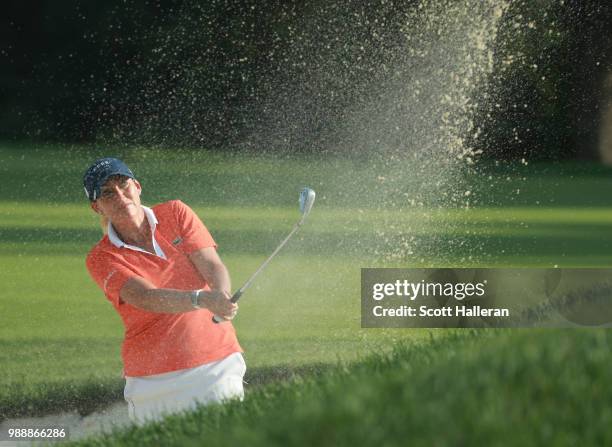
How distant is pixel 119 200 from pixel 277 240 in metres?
4.55

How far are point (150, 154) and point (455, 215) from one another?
3219 mm

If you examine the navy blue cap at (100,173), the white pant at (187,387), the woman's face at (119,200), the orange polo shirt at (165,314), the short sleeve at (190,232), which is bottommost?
the white pant at (187,387)

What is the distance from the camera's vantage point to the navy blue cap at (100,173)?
3342 mm

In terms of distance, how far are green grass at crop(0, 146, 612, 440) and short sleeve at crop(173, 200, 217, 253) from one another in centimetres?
72

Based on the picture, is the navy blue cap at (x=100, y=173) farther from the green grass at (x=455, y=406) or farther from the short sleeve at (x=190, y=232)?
the green grass at (x=455, y=406)

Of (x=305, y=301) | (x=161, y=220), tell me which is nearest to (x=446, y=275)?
(x=305, y=301)

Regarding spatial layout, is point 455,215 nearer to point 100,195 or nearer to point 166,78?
point 166,78

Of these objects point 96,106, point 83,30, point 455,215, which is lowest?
point 455,215

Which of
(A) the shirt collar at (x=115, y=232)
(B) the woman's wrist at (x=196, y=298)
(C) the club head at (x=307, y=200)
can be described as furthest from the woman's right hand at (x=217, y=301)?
(C) the club head at (x=307, y=200)

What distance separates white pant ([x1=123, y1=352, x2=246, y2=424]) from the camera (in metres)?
3.38

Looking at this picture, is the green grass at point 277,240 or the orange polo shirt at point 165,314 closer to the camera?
the orange polo shirt at point 165,314

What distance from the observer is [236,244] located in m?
7.81

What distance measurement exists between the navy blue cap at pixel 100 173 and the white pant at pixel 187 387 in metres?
0.57

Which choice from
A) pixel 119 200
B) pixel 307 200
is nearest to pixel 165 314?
pixel 119 200
